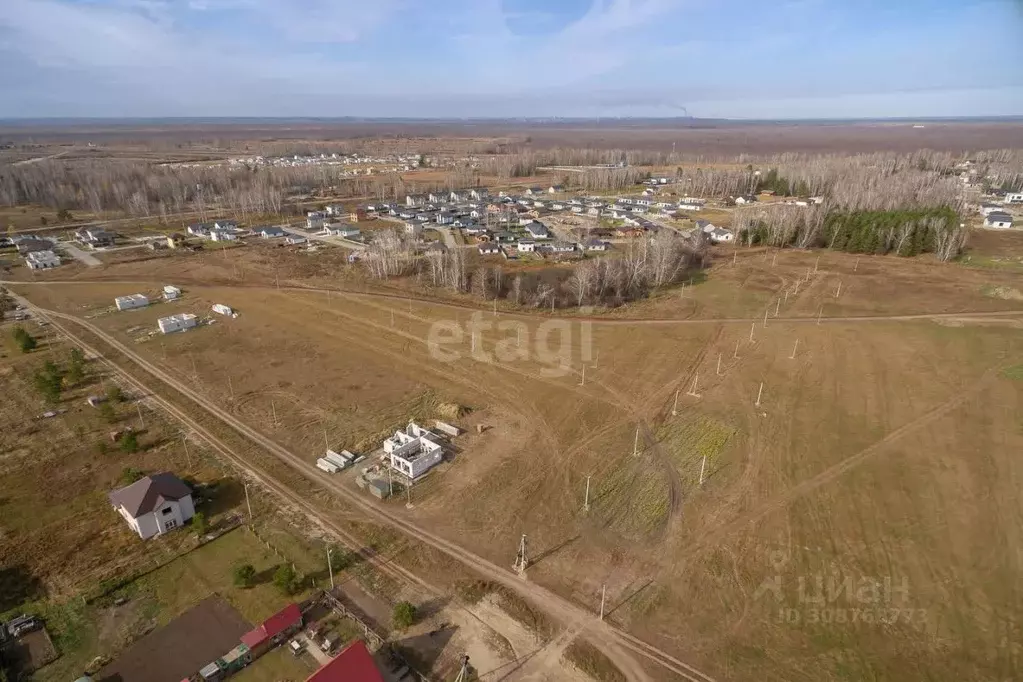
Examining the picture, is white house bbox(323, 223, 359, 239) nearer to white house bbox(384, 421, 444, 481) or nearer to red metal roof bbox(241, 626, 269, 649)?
white house bbox(384, 421, 444, 481)

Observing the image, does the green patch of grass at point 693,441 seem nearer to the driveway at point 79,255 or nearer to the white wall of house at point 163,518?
the white wall of house at point 163,518

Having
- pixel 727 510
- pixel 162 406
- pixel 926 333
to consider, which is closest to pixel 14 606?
pixel 162 406

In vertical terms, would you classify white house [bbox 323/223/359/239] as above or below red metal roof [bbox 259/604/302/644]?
above

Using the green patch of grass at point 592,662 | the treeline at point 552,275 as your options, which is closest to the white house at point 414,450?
the green patch of grass at point 592,662

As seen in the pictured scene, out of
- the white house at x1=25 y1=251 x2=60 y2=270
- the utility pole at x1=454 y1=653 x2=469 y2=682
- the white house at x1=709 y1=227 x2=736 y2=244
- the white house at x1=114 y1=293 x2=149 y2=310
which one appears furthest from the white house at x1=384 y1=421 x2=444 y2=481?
the white house at x1=709 y1=227 x2=736 y2=244

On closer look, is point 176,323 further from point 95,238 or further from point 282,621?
point 95,238

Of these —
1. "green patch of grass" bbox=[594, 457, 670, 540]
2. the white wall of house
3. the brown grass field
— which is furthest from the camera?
"green patch of grass" bbox=[594, 457, 670, 540]

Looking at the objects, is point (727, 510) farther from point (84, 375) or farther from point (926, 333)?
point (84, 375)
